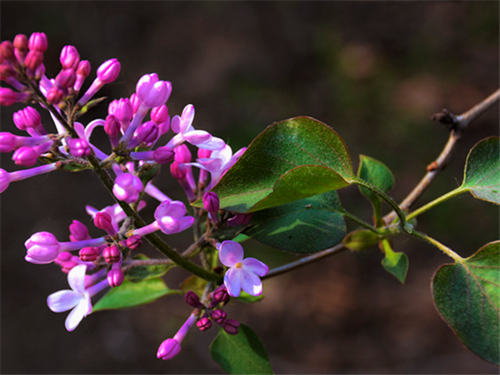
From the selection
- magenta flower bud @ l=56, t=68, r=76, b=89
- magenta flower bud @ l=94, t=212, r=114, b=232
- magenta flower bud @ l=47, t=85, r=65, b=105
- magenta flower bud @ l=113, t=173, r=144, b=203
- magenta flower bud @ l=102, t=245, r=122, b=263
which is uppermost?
magenta flower bud @ l=56, t=68, r=76, b=89

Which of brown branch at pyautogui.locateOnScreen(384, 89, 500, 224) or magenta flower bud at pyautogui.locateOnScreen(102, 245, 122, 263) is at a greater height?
brown branch at pyautogui.locateOnScreen(384, 89, 500, 224)

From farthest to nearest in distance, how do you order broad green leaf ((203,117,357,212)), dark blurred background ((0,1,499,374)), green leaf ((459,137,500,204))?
dark blurred background ((0,1,499,374)) < green leaf ((459,137,500,204)) < broad green leaf ((203,117,357,212))

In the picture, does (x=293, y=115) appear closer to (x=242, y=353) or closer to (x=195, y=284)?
(x=195, y=284)

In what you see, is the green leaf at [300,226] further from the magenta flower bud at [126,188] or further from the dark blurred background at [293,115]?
the dark blurred background at [293,115]

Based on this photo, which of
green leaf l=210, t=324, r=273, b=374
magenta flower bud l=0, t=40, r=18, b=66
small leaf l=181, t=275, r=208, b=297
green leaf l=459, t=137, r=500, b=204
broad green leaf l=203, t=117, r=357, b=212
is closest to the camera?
magenta flower bud l=0, t=40, r=18, b=66

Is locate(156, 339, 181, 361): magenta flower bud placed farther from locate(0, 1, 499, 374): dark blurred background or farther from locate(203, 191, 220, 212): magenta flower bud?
locate(0, 1, 499, 374): dark blurred background

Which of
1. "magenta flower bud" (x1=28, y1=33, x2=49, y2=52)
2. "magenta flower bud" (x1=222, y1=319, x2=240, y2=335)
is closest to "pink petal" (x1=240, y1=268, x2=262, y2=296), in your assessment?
"magenta flower bud" (x1=222, y1=319, x2=240, y2=335)

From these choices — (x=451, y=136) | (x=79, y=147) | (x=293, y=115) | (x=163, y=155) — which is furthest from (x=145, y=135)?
(x=293, y=115)

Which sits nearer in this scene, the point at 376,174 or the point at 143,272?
the point at 143,272
